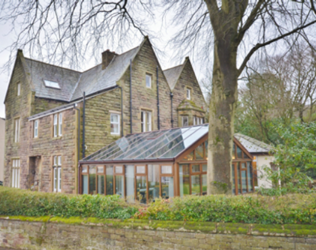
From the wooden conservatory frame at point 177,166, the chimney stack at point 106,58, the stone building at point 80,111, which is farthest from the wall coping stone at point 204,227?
the chimney stack at point 106,58

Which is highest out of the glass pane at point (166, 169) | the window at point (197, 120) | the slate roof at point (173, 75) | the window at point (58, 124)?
the slate roof at point (173, 75)

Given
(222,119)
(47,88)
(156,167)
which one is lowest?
(156,167)

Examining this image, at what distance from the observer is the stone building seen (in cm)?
1448

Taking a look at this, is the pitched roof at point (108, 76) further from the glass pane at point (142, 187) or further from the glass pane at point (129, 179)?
the glass pane at point (142, 187)

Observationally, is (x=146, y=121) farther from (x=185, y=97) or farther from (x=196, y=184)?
(x=196, y=184)

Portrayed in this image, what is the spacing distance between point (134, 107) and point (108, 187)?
626 cm

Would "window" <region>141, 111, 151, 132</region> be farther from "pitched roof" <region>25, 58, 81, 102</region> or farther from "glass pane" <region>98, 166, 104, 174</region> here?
"pitched roof" <region>25, 58, 81, 102</region>

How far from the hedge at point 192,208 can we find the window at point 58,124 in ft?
23.7

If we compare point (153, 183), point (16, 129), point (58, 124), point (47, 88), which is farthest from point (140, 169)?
point (16, 129)

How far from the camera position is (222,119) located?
24.2ft

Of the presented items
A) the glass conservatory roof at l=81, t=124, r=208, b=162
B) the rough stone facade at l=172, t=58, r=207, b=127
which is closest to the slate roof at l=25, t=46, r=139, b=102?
the glass conservatory roof at l=81, t=124, r=208, b=162

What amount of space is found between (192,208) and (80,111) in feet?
31.7

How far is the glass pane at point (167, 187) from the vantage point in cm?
1007

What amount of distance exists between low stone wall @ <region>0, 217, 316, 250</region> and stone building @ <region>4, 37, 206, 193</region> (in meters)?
5.95
